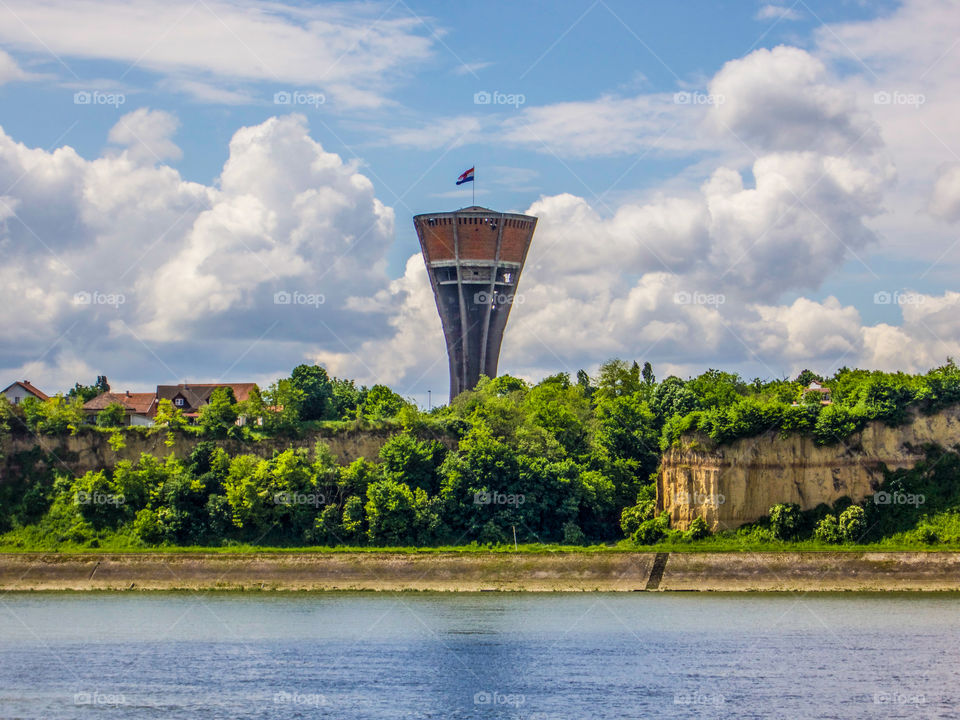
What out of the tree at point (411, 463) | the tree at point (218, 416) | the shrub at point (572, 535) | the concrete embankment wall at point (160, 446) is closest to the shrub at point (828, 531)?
the shrub at point (572, 535)

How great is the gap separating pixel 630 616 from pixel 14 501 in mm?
46149

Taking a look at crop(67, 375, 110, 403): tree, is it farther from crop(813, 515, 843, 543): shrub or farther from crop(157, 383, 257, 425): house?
crop(813, 515, 843, 543): shrub

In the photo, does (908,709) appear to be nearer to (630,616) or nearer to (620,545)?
(630,616)

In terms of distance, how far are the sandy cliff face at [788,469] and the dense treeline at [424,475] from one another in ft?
2.84

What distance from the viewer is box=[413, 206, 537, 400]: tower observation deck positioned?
10881 cm

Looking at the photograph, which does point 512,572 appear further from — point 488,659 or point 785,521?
point 488,659

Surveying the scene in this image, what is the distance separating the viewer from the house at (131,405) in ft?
325

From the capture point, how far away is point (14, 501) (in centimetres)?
8169

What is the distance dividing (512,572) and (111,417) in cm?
3674

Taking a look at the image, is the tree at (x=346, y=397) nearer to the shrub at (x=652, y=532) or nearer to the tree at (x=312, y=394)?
the tree at (x=312, y=394)

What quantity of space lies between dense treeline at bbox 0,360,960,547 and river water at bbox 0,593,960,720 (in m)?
14.8

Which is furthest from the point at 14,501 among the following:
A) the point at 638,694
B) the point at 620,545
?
the point at 638,694

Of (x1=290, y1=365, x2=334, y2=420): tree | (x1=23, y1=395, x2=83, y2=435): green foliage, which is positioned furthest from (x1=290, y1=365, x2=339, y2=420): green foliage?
(x1=23, y1=395, x2=83, y2=435): green foliage

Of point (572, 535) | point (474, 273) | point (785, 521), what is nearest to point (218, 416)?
point (572, 535)
